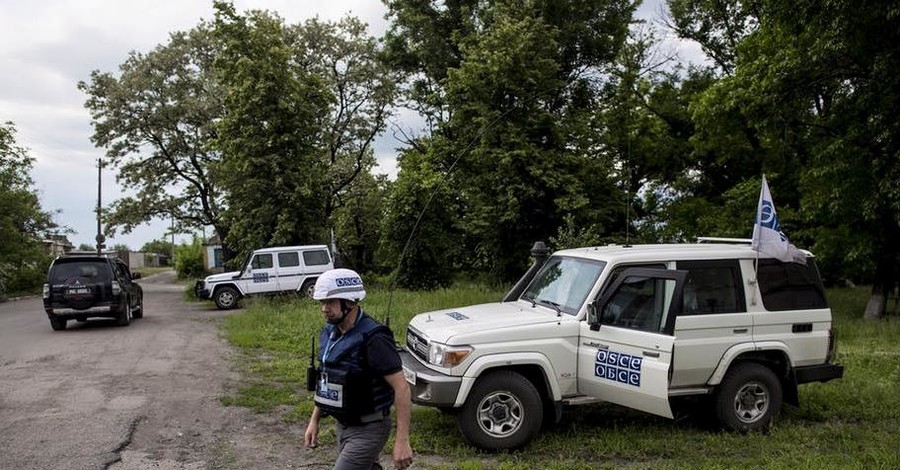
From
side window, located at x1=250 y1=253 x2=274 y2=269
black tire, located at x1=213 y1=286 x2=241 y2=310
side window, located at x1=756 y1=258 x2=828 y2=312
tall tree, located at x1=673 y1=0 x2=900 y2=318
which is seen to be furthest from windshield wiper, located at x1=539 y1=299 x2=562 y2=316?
black tire, located at x1=213 y1=286 x2=241 y2=310

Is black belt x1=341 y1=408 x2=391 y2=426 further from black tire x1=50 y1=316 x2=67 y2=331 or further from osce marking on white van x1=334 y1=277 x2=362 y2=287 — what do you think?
black tire x1=50 y1=316 x2=67 y2=331

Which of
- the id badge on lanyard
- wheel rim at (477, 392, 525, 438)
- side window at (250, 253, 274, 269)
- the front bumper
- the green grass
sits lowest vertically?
the green grass

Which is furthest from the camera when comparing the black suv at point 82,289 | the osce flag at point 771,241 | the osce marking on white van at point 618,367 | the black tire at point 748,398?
the black suv at point 82,289

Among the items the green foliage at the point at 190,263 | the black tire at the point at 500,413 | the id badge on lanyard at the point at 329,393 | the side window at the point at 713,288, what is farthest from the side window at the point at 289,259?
the green foliage at the point at 190,263

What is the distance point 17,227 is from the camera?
36.2 m

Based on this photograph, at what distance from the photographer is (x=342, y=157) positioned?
3938cm

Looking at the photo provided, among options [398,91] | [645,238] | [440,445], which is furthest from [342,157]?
[440,445]

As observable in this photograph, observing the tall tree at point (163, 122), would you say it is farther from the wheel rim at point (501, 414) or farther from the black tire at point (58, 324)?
the wheel rim at point (501, 414)

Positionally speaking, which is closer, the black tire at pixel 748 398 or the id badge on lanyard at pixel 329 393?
the id badge on lanyard at pixel 329 393

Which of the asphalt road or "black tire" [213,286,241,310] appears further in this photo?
"black tire" [213,286,241,310]

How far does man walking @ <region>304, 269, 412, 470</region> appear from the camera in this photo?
142 inches

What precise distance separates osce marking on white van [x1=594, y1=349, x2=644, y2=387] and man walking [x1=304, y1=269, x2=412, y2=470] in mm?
3013

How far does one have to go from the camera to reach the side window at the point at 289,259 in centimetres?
2284

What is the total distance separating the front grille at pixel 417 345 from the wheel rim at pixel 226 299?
56.2 feet
